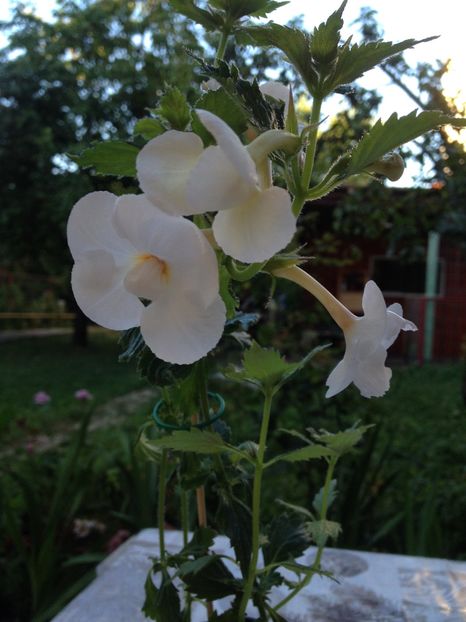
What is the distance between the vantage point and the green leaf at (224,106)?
39 centimetres

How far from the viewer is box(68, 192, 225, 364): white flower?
1.09ft

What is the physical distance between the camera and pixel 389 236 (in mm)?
3279

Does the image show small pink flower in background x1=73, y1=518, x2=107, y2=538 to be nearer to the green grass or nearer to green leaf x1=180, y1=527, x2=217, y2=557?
the green grass

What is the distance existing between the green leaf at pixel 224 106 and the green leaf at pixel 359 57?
3.1 inches

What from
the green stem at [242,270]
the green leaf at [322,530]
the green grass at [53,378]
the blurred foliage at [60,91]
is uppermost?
the blurred foliage at [60,91]

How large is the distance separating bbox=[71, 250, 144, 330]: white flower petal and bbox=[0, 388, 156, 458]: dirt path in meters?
3.19

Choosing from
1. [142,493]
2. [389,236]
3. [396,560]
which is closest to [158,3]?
[389,236]

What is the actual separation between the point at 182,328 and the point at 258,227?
80mm

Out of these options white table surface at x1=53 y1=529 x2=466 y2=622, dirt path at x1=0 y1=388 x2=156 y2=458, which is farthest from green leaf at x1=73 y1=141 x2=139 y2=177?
dirt path at x1=0 y1=388 x2=156 y2=458

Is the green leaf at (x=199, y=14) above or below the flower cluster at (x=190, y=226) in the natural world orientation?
above

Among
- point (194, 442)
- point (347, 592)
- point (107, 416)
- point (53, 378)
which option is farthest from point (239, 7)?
point (53, 378)

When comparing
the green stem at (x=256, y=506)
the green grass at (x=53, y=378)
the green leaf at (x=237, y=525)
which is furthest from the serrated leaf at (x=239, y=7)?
the green grass at (x=53, y=378)

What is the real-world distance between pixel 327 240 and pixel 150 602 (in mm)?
2343

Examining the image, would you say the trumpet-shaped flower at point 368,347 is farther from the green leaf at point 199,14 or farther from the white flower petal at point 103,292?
the green leaf at point 199,14
